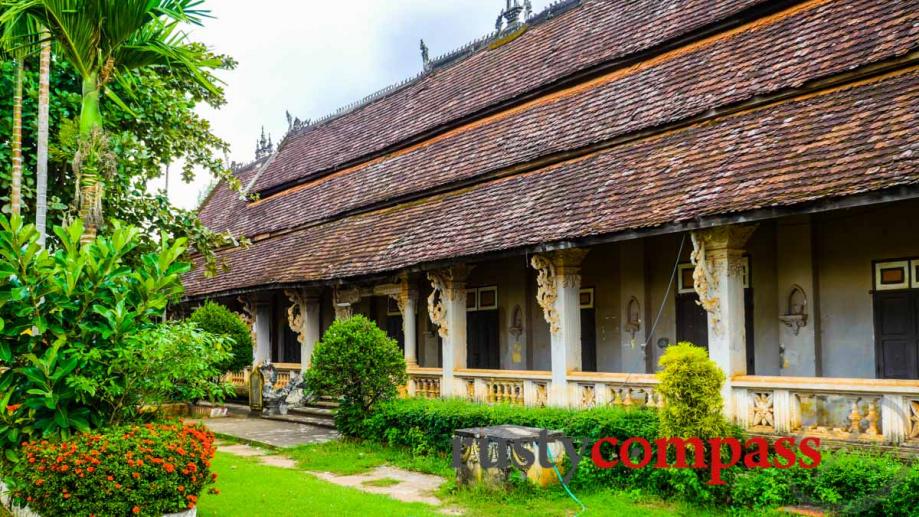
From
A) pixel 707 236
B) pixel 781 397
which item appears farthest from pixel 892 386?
pixel 707 236

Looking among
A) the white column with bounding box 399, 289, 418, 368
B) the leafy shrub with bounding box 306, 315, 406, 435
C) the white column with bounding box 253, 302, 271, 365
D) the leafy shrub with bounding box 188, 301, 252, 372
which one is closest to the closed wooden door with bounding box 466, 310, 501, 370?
the white column with bounding box 399, 289, 418, 368

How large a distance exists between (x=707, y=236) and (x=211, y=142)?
10.9m

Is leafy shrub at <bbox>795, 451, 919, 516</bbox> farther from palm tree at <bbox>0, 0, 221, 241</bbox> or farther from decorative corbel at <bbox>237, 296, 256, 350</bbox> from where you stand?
decorative corbel at <bbox>237, 296, 256, 350</bbox>

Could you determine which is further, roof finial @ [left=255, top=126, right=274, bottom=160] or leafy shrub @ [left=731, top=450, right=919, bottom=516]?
roof finial @ [left=255, top=126, right=274, bottom=160]

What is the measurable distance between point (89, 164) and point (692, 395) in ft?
22.6

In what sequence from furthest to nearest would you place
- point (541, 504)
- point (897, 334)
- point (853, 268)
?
1. point (853, 268)
2. point (897, 334)
3. point (541, 504)

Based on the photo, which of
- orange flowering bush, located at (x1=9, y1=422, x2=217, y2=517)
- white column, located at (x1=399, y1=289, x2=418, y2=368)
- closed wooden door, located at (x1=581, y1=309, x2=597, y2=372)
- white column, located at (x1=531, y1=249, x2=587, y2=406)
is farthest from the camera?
white column, located at (x1=399, y1=289, x2=418, y2=368)

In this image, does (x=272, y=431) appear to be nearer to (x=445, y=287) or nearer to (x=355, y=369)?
(x=355, y=369)

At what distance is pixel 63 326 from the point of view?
304 inches

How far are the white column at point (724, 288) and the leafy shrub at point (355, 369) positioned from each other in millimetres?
5678

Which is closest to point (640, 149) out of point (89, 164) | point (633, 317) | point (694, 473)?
point (633, 317)

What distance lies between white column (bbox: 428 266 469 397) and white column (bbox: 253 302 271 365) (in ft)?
25.0

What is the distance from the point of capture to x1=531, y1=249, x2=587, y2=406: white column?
12148 millimetres

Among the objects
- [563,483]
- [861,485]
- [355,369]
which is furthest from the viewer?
[355,369]
